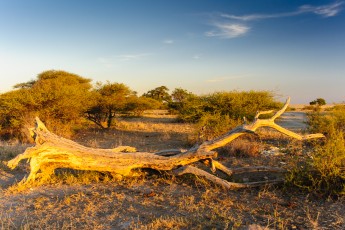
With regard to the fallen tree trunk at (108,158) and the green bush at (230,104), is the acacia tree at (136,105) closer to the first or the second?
the green bush at (230,104)

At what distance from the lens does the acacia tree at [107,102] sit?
15914 mm

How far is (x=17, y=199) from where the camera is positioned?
5.11 m

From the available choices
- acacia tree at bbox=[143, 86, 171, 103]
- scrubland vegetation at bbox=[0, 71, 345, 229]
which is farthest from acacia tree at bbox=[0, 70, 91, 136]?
acacia tree at bbox=[143, 86, 171, 103]

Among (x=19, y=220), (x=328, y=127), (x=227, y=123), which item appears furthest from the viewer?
(x=227, y=123)

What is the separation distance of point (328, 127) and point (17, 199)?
30.1ft

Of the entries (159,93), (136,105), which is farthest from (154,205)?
(159,93)

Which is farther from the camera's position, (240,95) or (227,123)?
(240,95)

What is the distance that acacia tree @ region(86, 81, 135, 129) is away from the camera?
1591 centimetres

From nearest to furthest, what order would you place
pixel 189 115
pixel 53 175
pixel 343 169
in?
pixel 343 169
pixel 53 175
pixel 189 115

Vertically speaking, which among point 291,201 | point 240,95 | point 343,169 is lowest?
point 291,201

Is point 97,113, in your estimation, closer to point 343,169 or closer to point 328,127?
point 328,127

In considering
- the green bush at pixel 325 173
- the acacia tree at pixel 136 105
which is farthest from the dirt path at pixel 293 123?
the acacia tree at pixel 136 105

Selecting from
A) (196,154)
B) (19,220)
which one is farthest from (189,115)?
(19,220)

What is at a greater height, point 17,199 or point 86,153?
point 86,153
